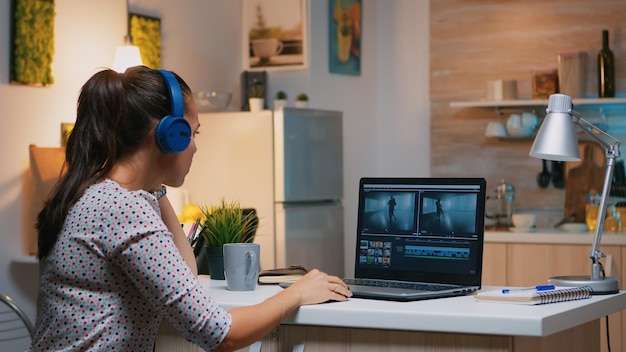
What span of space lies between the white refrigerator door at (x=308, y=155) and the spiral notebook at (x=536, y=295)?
9.00ft

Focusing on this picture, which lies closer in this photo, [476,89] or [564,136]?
[564,136]

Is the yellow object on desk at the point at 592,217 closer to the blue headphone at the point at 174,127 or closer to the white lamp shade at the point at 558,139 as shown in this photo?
the white lamp shade at the point at 558,139

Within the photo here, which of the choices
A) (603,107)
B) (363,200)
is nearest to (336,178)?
(603,107)

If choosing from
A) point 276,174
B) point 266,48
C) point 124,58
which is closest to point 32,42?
point 124,58

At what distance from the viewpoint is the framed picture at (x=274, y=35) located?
538 cm

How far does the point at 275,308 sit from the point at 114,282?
35cm

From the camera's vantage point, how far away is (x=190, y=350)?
2168 millimetres

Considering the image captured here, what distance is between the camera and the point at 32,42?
13.6 feet

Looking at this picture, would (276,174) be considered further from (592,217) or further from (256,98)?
(592,217)

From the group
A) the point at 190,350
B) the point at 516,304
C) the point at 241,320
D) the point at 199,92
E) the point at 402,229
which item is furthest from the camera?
the point at 199,92

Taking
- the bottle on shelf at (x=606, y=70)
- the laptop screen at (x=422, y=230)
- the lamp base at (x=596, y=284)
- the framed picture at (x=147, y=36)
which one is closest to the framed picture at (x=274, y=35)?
the framed picture at (x=147, y=36)

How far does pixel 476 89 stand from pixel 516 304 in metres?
3.76

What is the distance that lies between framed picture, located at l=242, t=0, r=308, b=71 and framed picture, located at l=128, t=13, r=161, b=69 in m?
0.74

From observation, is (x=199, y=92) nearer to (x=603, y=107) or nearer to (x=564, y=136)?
(x=603, y=107)
